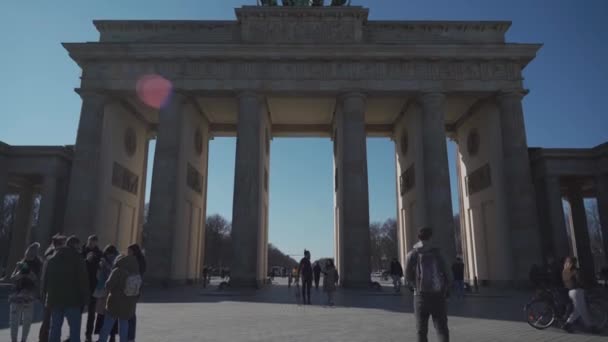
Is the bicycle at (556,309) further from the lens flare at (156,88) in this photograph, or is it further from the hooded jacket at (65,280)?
the lens flare at (156,88)

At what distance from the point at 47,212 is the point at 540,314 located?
93.9 feet

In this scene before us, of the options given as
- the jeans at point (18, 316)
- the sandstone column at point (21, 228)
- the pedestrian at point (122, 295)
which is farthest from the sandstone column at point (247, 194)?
the pedestrian at point (122, 295)

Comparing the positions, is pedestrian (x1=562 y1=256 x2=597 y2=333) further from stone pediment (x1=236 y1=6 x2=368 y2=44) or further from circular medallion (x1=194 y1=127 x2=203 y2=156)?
circular medallion (x1=194 y1=127 x2=203 y2=156)

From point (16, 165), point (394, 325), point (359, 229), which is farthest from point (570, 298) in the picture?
point (16, 165)

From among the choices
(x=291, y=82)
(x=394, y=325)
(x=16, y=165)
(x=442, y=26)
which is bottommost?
(x=394, y=325)

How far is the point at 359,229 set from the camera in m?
25.0

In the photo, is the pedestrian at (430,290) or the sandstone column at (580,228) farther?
the sandstone column at (580,228)

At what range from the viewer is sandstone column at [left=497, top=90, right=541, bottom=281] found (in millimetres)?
25109

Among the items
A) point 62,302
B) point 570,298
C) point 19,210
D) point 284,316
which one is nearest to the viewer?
point 62,302

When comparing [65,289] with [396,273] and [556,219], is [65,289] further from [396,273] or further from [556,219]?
[556,219]

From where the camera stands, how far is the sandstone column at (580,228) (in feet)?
95.8

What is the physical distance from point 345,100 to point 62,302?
22.8 meters

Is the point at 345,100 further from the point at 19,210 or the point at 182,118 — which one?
the point at 19,210

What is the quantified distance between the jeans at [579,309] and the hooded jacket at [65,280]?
10163 mm
